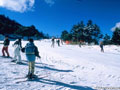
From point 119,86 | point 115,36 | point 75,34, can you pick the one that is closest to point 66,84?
point 119,86

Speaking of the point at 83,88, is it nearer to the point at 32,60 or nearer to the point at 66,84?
the point at 66,84

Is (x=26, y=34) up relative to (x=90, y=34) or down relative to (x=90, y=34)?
up

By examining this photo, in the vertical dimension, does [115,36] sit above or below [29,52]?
above

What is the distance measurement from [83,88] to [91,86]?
507mm

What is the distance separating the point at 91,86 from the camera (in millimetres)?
4598

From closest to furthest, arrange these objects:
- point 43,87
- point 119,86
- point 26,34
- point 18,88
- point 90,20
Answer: point 18,88, point 43,87, point 119,86, point 90,20, point 26,34

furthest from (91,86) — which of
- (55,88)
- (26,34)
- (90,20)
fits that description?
(26,34)

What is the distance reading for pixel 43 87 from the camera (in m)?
4.05

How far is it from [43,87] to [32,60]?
4.32 ft

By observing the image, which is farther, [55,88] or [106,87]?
[106,87]

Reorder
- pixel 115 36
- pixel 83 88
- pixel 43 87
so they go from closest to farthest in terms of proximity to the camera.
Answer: pixel 43 87 → pixel 83 88 → pixel 115 36

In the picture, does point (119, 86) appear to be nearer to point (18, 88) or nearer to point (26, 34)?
point (18, 88)

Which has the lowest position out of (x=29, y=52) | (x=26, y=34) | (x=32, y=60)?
(x=32, y=60)

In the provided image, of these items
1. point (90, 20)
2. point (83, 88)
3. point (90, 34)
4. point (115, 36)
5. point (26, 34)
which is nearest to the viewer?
point (83, 88)
